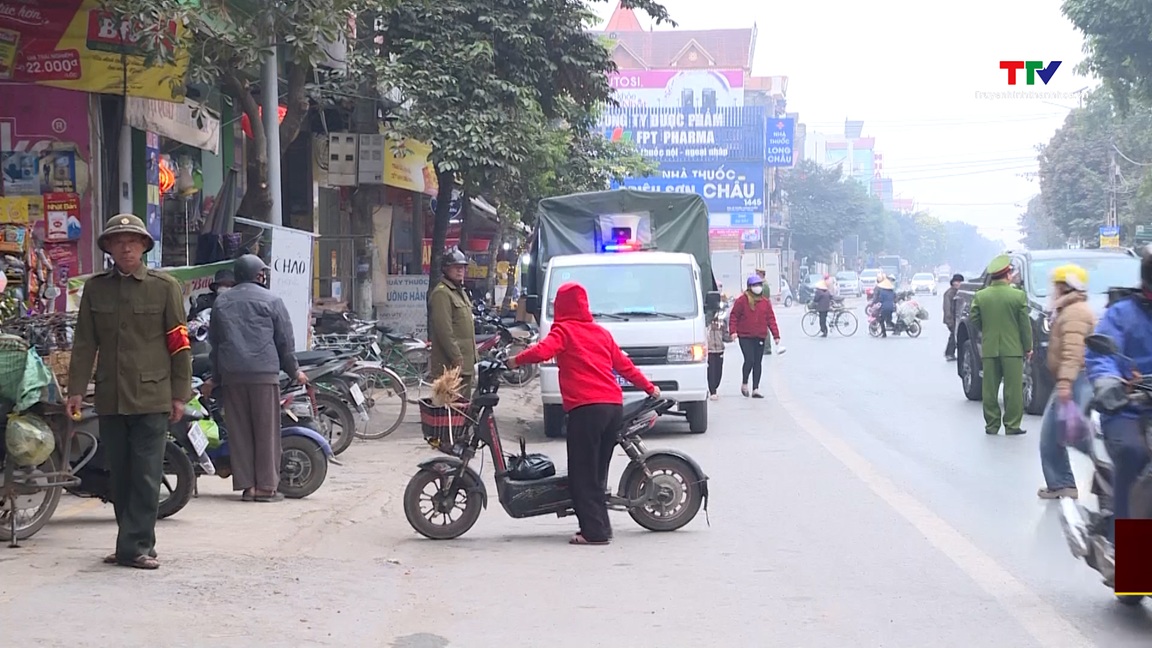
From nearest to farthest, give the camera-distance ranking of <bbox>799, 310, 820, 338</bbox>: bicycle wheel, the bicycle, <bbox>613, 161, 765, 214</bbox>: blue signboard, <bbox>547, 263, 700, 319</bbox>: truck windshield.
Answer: <bbox>547, 263, 700, 319</bbox>: truck windshield
the bicycle
<bbox>799, 310, 820, 338</bbox>: bicycle wheel
<bbox>613, 161, 765, 214</bbox>: blue signboard

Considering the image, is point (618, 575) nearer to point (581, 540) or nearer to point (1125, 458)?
point (581, 540)

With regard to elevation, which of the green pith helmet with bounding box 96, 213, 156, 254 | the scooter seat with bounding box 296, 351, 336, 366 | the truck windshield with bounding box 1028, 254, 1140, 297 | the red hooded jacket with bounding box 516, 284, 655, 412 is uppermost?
the green pith helmet with bounding box 96, 213, 156, 254

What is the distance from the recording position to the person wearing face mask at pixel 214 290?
1200 cm

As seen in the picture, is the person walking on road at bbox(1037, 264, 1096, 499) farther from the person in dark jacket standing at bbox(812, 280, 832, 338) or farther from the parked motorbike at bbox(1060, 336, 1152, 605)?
the person in dark jacket standing at bbox(812, 280, 832, 338)

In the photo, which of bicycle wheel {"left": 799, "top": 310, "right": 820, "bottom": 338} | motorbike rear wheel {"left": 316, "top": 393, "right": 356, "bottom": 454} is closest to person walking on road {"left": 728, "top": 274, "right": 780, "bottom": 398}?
motorbike rear wheel {"left": 316, "top": 393, "right": 356, "bottom": 454}

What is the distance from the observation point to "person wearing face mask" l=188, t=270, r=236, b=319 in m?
12.0

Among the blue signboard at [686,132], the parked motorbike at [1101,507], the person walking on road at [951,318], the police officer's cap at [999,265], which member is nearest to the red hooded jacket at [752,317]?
the police officer's cap at [999,265]

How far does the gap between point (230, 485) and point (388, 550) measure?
2896 mm

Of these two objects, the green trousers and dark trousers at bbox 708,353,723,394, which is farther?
dark trousers at bbox 708,353,723,394

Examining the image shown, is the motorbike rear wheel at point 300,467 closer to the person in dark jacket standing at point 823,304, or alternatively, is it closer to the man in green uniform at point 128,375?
the man in green uniform at point 128,375

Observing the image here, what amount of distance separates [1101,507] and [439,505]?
13.6ft

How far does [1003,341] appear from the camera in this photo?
13.9 m

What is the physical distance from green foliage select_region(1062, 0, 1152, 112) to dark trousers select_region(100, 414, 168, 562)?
3077cm

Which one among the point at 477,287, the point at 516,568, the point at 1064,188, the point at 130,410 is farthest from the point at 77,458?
the point at 1064,188
